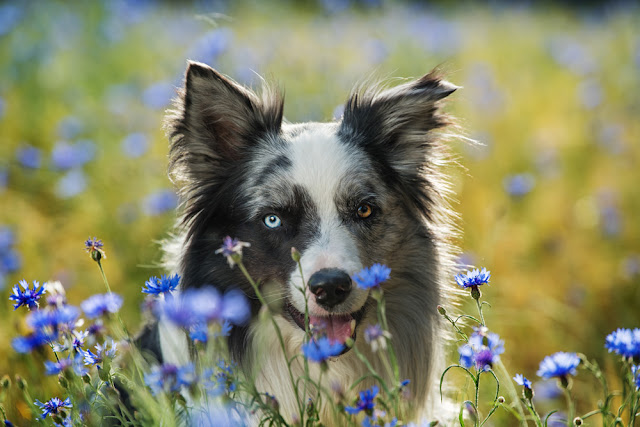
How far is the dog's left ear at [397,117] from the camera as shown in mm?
3156

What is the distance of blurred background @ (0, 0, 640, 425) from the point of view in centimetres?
457

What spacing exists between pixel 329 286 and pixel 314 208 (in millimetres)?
581

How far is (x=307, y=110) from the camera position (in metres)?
6.38

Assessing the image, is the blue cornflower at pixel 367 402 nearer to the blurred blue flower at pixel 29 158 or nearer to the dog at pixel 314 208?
the dog at pixel 314 208

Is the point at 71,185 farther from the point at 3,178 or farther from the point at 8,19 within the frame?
the point at 8,19

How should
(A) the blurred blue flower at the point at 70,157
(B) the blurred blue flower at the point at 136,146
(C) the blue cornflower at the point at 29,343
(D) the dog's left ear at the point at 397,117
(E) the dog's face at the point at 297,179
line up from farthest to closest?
(B) the blurred blue flower at the point at 136,146, (A) the blurred blue flower at the point at 70,157, (D) the dog's left ear at the point at 397,117, (E) the dog's face at the point at 297,179, (C) the blue cornflower at the point at 29,343

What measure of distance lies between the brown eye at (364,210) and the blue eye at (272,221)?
1.29 feet

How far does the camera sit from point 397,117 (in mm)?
3221

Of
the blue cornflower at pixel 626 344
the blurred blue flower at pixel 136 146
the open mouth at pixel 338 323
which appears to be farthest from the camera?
the blurred blue flower at pixel 136 146

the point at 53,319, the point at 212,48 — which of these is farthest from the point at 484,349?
the point at 212,48

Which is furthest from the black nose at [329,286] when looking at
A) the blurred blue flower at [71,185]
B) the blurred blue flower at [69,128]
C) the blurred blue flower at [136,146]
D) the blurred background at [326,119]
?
the blurred blue flower at [69,128]

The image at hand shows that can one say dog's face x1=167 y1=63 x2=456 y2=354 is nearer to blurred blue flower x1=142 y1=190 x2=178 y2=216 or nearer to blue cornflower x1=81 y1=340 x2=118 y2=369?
blue cornflower x1=81 y1=340 x2=118 y2=369

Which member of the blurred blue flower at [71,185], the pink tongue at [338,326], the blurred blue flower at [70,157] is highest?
the blurred blue flower at [70,157]

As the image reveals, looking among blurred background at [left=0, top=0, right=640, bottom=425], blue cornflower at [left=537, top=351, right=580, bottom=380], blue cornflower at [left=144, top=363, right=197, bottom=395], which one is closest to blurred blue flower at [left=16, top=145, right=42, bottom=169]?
blurred background at [left=0, top=0, right=640, bottom=425]
